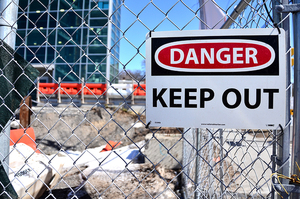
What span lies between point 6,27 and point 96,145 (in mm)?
7572

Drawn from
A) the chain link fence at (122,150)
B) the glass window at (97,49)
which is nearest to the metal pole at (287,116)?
the chain link fence at (122,150)

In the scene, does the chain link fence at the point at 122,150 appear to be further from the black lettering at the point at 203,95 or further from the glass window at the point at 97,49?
the glass window at the point at 97,49

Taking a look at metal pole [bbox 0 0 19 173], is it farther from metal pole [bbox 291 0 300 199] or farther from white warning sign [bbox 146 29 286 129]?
metal pole [bbox 291 0 300 199]

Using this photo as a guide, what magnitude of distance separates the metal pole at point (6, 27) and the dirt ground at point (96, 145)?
286 millimetres

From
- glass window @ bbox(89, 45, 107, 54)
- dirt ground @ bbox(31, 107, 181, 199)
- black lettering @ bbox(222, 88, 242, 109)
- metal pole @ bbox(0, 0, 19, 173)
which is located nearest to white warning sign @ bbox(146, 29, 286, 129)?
black lettering @ bbox(222, 88, 242, 109)

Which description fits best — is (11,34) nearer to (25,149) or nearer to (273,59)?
(273,59)

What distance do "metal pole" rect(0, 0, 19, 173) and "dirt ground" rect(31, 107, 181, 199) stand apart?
0.29 m

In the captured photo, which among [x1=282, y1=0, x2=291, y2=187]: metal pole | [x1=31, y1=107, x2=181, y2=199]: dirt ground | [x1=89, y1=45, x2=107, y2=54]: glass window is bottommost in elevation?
[x1=31, y1=107, x2=181, y2=199]: dirt ground

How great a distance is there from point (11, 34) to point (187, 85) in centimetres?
148

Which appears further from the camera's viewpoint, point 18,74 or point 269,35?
point 18,74

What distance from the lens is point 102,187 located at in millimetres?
3281

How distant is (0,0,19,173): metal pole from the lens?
5.04 feet

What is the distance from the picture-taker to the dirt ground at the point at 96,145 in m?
1.61

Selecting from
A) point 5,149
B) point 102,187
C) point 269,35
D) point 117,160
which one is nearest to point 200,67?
point 269,35
